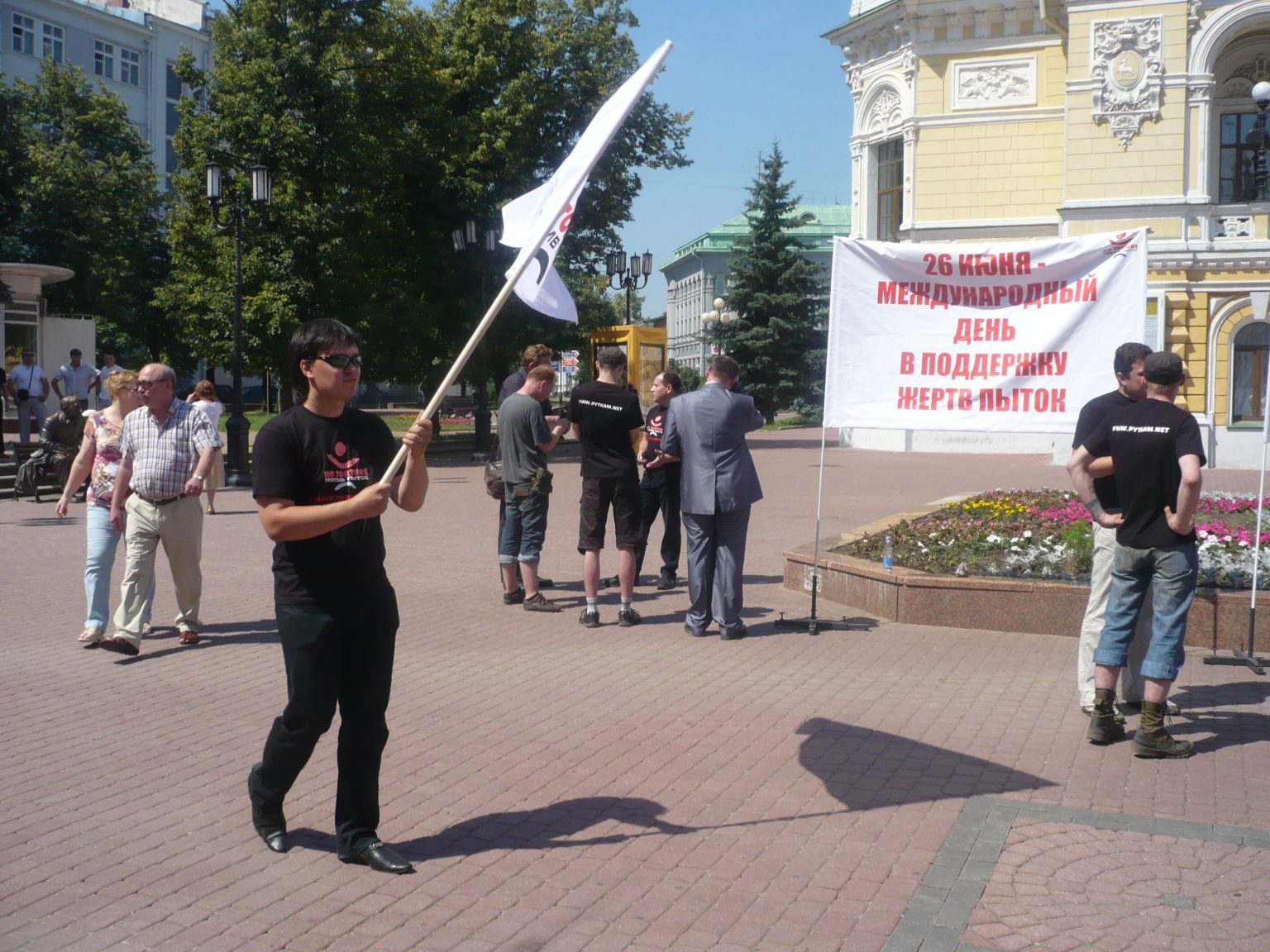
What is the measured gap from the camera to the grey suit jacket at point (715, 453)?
28.5 ft

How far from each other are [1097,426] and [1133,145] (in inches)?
1025

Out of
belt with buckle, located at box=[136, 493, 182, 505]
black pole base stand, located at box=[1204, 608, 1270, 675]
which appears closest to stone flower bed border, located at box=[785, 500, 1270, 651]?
black pole base stand, located at box=[1204, 608, 1270, 675]

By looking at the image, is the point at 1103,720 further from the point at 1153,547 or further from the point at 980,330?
the point at 980,330

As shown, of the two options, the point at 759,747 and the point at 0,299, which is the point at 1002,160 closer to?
the point at 0,299

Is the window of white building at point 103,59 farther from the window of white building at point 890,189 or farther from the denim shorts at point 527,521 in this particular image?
the denim shorts at point 527,521

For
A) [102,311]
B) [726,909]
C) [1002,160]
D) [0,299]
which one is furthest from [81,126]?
[726,909]

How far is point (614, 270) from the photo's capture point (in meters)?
33.5

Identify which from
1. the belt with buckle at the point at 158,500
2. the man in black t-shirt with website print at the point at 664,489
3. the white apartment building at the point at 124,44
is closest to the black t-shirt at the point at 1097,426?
the man in black t-shirt with website print at the point at 664,489

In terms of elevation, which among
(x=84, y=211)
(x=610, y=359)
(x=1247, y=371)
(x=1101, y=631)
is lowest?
(x=1101, y=631)

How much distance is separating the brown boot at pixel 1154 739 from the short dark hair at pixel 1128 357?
1.60 m

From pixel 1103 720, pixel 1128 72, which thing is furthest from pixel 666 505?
pixel 1128 72

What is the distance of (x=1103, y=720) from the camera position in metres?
6.17

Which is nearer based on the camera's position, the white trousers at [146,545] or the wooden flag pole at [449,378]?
the wooden flag pole at [449,378]

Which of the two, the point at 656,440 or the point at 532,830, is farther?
the point at 656,440
